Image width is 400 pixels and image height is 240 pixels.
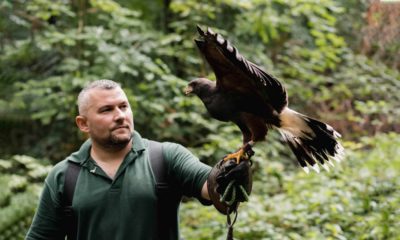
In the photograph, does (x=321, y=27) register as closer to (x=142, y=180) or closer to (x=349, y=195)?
(x=349, y=195)

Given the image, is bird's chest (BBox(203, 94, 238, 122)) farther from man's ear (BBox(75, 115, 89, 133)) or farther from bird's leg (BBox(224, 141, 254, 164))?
man's ear (BBox(75, 115, 89, 133))

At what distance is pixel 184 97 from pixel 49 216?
302 centimetres

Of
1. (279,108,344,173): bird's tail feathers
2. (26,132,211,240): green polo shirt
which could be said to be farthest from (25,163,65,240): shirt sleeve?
(279,108,344,173): bird's tail feathers

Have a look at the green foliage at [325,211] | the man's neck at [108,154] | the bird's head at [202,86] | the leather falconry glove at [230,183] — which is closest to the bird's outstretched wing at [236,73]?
the bird's head at [202,86]

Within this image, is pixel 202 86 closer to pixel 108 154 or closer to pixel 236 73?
pixel 236 73

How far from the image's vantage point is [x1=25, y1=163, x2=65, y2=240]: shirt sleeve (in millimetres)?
2328

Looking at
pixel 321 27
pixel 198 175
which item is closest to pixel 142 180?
pixel 198 175

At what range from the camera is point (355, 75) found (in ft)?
25.0

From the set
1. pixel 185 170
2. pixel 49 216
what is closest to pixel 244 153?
pixel 185 170

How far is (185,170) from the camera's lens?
2314 mm

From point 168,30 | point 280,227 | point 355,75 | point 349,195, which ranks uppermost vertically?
point 168,30

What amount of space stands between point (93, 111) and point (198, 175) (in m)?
0.61

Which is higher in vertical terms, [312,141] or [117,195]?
[312,141]

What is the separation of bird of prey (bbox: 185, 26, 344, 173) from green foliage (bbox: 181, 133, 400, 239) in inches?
51.4
